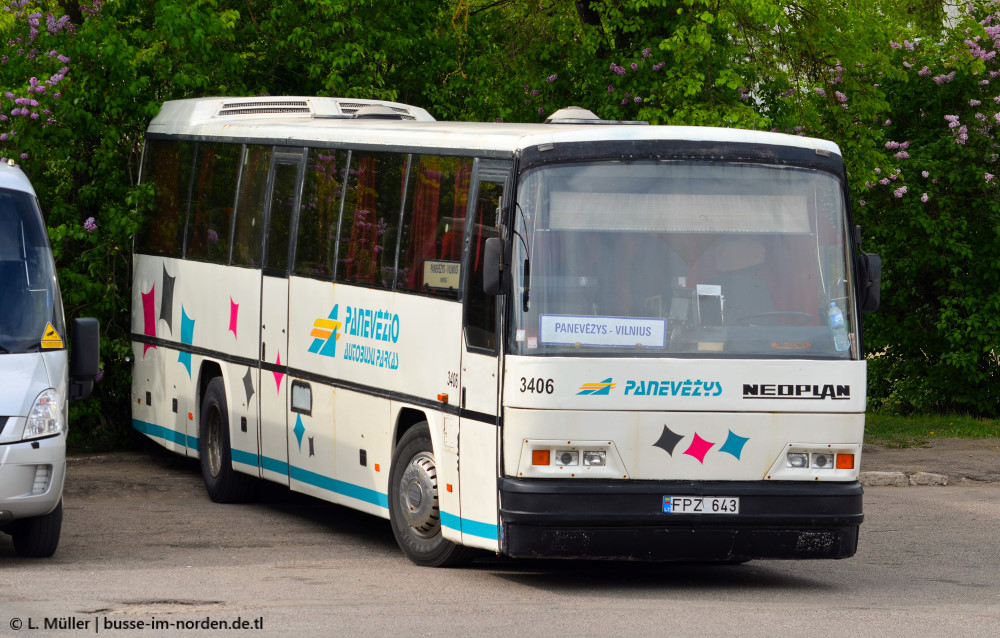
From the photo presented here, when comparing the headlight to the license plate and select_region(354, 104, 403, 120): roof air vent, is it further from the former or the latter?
select_region(354, 104, 403, 120): roof air vent

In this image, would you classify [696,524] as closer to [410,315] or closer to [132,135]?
[410,315]

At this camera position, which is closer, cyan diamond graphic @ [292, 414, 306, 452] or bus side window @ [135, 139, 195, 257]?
cyan diamond graphic @ [292, 414, 306, 452]

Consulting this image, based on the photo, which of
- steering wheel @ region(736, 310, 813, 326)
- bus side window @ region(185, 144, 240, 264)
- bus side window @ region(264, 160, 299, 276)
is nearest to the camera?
steering wheel @ region(736, 310, 813, 326)

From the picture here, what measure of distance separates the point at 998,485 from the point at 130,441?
28.6 feet

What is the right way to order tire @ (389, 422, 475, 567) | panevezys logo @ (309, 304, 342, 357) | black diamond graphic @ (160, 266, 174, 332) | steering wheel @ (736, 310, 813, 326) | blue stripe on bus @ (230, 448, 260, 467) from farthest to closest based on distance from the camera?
black diamond graphic @ (160, 266, 174, 332) < blue stripe on bus @ (230, 448, 260, 467) < panevezys logo @ (309, 304, 342, 357) < tire @ (389, 422, 475, 567) < steering wheel @ (736, 310, 813, 326)

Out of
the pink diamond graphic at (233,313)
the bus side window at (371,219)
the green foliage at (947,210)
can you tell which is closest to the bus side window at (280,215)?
the pink diamond graphic at (233,313)

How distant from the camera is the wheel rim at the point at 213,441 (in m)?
15.0

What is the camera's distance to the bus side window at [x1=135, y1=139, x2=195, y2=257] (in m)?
16.1

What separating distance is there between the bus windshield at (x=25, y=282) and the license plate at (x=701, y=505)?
158 inches

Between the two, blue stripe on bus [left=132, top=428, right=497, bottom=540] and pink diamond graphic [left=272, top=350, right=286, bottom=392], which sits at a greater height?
pink diamond graphic [left=272, top=350, right=286, bottom=392]

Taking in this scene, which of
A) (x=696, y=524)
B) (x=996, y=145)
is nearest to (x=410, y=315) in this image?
(x=696, y=524)

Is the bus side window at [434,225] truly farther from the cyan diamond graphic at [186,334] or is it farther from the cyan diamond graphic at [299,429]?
the cyan diamond graphic at [186,334]

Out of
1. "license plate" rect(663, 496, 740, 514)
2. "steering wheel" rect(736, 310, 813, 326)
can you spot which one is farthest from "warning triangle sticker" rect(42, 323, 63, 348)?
"steering wheel" rect(736, 310, 813, 326)

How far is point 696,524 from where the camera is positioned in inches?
396
